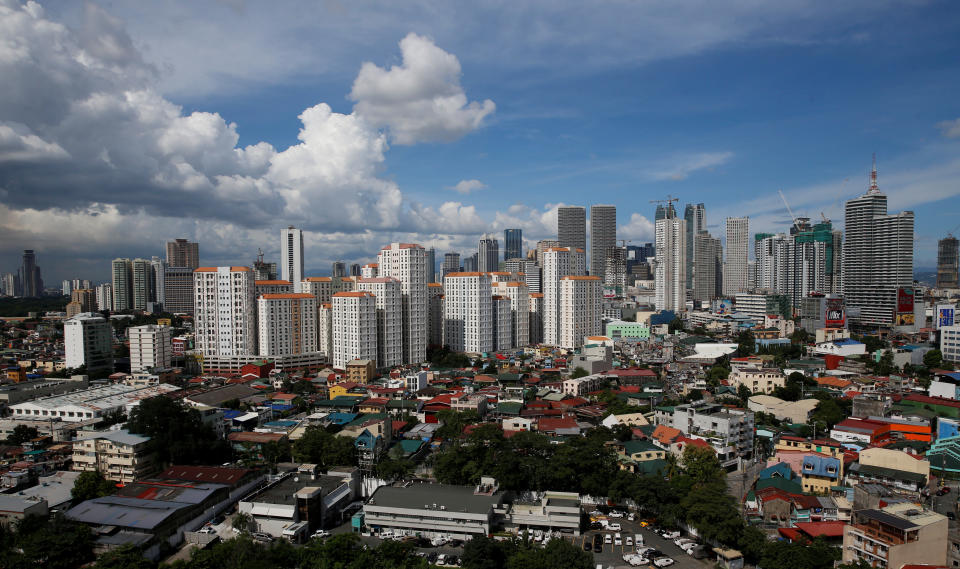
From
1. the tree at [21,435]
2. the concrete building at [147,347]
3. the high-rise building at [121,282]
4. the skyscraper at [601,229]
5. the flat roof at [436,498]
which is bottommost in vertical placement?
the flat roof at [436,498]

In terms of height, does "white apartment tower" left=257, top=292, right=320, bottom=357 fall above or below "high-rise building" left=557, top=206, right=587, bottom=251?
below

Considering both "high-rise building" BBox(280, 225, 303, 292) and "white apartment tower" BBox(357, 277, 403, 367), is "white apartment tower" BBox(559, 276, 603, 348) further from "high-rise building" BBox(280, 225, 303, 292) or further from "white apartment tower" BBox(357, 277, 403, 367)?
"high-rise building" BBox(280, 225, 303, 292)

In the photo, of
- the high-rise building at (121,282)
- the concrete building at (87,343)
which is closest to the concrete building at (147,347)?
the concrete building at (87,343)

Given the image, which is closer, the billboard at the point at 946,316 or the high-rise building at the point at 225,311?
the high-rise building at the point at 225,311

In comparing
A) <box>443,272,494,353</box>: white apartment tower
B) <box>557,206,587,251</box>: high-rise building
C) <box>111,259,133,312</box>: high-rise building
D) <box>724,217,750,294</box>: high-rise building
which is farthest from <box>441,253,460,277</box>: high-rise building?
<box>443,272,494,353</box>: white apartment tower

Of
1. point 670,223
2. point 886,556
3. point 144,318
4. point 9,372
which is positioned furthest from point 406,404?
point 670,223

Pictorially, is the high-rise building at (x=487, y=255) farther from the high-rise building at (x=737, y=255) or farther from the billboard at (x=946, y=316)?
the billboard at (x=946, y=316)

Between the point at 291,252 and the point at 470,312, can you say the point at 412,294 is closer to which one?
the point at 470,312
